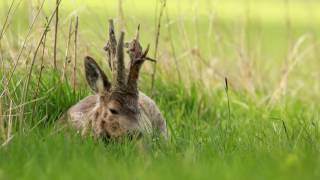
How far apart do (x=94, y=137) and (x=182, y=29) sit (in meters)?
3.22

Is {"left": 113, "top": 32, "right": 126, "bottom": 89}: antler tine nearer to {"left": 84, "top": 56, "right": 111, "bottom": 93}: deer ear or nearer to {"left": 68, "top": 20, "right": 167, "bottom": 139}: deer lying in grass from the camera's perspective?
{"left": 68, "top": 20, "right": 167, "bottom": 139}: deer lying in grass

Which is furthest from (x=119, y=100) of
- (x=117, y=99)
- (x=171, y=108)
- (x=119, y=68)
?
(x=171, y=108)

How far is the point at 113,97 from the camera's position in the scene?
216 inches

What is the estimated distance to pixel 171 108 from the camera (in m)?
7.75

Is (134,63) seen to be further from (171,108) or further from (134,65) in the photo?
(171,108)

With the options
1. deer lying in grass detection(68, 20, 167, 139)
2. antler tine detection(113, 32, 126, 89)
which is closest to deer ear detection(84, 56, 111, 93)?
deer lying in grass detection(68, 20, 167, 139)

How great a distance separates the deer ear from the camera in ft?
18.3

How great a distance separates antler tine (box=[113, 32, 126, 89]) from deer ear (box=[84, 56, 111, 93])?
118 mm

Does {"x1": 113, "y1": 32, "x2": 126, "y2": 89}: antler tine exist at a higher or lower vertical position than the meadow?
higher

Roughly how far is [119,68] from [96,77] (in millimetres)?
330

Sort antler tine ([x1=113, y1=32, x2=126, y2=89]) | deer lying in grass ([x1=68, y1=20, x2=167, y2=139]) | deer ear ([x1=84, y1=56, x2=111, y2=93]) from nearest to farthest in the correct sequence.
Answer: antler tine ([x1=113, y1=32, x2=126, y2=89]) → deer lying in grass ([x1=68, y1=20, x2=167, y2=139]) → deer ear ([x1=84, y1=56, x2=111, y2=93])

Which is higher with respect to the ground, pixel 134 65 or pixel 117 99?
pixel 134 65

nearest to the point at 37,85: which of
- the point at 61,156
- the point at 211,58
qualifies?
the point at 61,156

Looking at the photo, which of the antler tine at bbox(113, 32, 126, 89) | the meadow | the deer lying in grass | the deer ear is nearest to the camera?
the meadow
